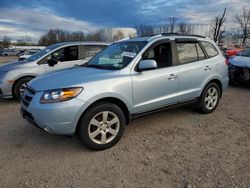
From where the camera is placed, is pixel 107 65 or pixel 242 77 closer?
pixel 107 65

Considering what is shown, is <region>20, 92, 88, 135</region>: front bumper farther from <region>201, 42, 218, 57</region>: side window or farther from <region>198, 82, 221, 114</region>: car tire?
<region>201, 42, 218, 57</region>: side window

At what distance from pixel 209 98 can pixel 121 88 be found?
2.42 m

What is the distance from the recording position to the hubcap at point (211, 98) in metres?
4.75

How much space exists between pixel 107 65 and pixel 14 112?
9.05 ft

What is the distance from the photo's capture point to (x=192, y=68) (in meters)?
4.27

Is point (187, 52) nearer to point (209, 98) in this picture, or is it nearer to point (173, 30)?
point (209, 98)

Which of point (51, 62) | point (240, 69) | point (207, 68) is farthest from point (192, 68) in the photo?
point (240, 69)

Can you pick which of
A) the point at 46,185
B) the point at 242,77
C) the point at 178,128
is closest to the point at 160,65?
the point at 178,128

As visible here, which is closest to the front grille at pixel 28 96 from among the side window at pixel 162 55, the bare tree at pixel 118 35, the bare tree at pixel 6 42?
the side window at pixel 162 55

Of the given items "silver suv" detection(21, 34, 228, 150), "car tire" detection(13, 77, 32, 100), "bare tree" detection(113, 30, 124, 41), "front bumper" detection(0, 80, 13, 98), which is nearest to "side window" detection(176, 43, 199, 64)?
"silver suv" detection(21, 34, 228, 150)

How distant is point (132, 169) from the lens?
9.25 ft

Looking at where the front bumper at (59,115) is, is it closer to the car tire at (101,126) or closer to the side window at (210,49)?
the car tire at (101,126)

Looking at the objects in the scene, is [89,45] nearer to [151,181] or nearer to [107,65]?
[107,65]

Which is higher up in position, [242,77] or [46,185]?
[242,77]
